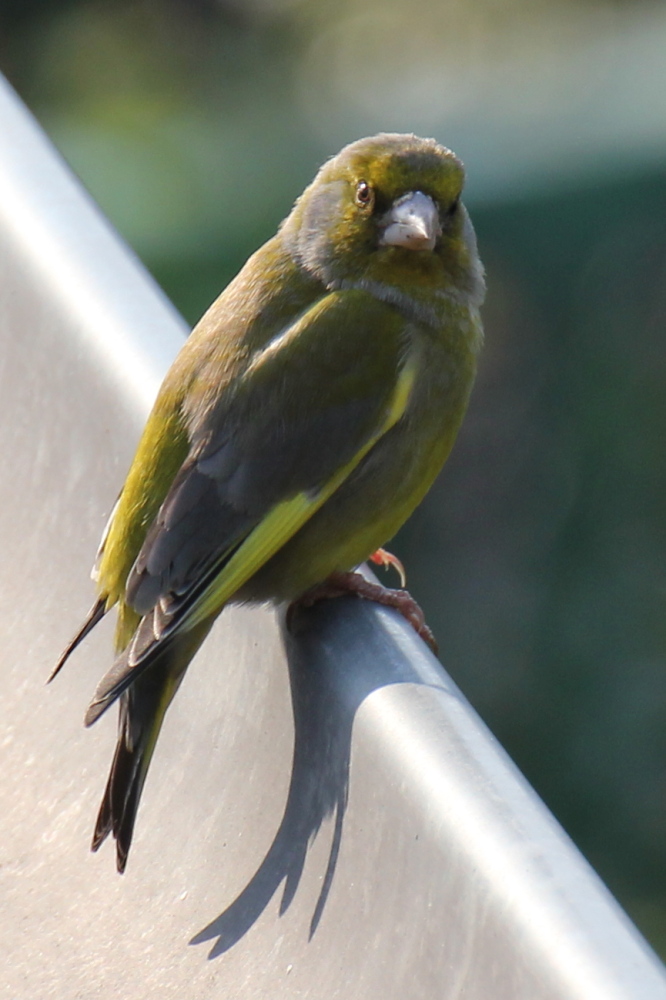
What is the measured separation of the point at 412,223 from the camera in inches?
91.1

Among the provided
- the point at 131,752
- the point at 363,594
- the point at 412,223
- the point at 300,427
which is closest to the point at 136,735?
the point at 131,752

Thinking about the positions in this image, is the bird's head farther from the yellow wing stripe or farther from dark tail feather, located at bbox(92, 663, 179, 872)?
dark tail feather, located at bbox(92, 663, 179, 872)

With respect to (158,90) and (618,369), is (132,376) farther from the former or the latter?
(158,90)

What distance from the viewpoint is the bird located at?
1970 millimetres

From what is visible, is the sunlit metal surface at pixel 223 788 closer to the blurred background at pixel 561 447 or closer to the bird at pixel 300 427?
the bird at pixel 300 427

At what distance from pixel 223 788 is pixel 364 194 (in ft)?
3.18

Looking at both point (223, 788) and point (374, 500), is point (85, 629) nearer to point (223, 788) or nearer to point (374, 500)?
point (223, 788)

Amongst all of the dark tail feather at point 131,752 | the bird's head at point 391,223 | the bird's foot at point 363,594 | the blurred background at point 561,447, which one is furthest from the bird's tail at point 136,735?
the blurred background at point 561,447

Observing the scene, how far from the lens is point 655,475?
401 cm

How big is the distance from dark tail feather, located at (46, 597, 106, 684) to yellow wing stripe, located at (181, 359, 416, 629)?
0.40ft

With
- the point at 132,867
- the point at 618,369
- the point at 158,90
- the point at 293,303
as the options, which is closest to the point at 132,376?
the point at 293,303

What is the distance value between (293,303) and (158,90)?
387cm

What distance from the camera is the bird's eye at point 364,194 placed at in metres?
2.39

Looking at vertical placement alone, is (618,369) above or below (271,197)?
below
